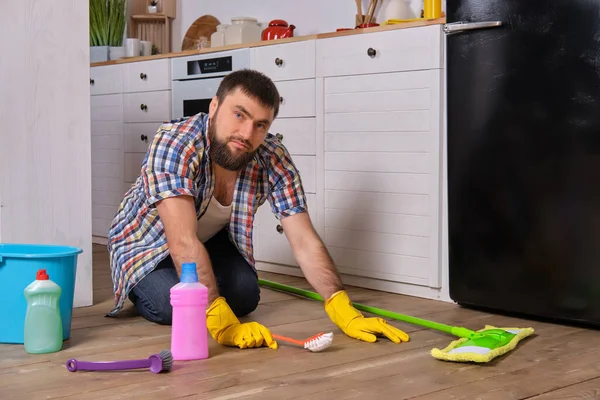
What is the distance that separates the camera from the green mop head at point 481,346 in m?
2.20

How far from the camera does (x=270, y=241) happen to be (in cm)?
387

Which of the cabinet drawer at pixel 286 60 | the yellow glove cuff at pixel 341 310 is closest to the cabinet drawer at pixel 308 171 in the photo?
the cabinet drawer at pixel 286 60

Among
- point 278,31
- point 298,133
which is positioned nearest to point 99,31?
point 278,31

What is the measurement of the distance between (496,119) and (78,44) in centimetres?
147

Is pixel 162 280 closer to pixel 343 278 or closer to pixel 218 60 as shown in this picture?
pixel 343 278

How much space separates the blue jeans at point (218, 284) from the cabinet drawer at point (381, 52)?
92 centimetres

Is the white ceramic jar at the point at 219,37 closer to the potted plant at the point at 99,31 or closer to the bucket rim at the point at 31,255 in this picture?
the potted plant at the point at 99,31

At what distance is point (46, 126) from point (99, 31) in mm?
2284

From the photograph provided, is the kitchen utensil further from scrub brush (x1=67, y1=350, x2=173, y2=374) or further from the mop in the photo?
scrub brush (x1=67, y1=350, x2=173, y2=374)

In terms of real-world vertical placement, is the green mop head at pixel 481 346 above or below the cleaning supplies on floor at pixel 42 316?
below

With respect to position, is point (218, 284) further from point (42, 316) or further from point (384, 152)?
point (384, 152)

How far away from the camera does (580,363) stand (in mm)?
2256

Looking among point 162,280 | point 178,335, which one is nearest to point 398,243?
point 162,280

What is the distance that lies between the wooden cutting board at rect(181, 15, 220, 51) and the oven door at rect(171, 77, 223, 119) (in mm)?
763
